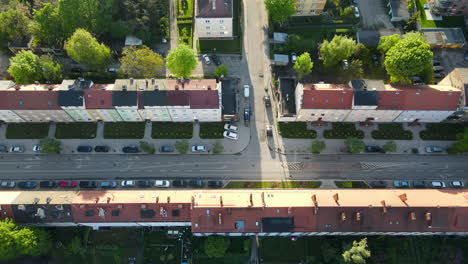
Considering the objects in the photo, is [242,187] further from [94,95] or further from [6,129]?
[6,129]

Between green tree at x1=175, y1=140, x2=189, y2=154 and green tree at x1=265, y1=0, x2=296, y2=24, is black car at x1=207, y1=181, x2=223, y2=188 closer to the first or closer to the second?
green tree at x1=175, y1=140, x2=189, y2=154

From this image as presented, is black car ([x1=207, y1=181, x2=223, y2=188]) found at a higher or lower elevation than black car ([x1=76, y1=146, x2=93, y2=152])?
lower

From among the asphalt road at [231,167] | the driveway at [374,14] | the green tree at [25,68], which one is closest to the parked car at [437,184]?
the asphalt road at [231,167]

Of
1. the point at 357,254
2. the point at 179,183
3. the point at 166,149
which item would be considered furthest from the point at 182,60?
the point at 357,254

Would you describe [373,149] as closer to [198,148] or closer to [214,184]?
[214,184]

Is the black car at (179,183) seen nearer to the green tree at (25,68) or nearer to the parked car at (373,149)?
the green tree at (25,68)

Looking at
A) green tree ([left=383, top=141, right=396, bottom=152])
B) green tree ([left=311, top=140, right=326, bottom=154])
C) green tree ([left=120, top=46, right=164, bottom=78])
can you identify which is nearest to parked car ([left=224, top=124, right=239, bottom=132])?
green tree ([left=311, top=140, right=326, bottom=154])

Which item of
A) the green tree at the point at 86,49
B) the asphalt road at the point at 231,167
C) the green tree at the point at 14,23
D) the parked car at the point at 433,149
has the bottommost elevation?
the asphalt road at the point at 231,167
